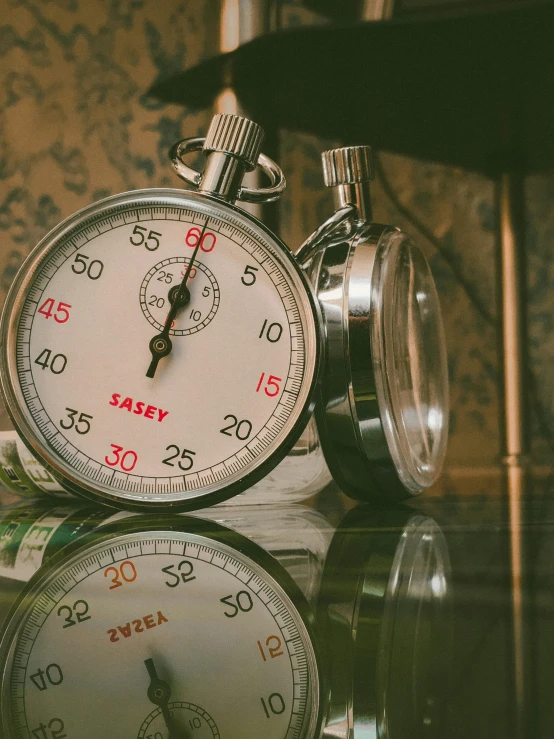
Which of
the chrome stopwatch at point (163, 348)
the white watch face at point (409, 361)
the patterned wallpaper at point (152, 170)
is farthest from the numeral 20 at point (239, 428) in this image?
the patterned wallpaper at point (152, 170)

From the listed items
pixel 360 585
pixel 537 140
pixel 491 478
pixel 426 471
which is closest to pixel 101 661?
pixel 360 585

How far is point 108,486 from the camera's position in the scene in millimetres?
660

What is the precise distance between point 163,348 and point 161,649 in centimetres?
36

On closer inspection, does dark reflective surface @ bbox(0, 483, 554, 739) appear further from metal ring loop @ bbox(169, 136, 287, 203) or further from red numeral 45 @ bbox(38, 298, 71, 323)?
metal ring loop @ bbox(169, 136, 287, 203)

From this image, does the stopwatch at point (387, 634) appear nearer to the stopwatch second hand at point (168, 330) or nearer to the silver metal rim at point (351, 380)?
the silver metal rim at point (351, 380)

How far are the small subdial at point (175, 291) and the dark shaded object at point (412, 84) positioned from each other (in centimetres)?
30

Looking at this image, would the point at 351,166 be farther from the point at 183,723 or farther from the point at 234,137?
the point at 183,723

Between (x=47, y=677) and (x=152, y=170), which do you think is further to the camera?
(x=152, y=170)

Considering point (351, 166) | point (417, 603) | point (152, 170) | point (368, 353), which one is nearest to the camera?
point (417, 603)

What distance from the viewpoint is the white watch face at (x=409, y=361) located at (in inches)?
26.5

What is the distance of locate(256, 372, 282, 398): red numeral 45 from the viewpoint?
668 millimetres

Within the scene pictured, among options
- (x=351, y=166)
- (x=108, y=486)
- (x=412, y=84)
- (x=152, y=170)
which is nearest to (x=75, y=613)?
(x=108, y=486)

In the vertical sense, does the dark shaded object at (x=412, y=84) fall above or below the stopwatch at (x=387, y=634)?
above

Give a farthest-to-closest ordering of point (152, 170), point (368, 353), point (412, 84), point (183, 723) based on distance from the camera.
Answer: point (152, 170) < point (412, 84) < point (368, 353) < point (183, 723)
